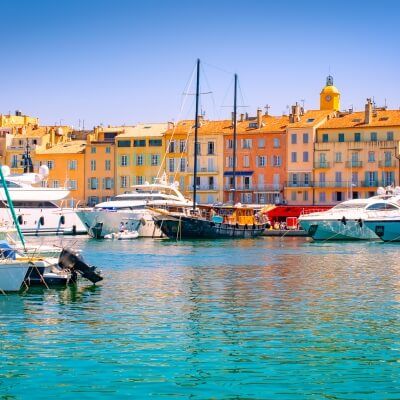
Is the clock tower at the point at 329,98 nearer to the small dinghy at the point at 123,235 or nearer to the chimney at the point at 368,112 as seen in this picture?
the chimney at the point at 368,112

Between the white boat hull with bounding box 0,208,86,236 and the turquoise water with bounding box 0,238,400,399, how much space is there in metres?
39.1

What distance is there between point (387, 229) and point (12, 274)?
144 ft

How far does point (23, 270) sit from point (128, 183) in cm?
7959

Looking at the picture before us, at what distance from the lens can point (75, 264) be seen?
111ft

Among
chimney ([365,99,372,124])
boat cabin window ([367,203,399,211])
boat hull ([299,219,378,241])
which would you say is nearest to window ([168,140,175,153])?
chimney ([365,99,372,124])

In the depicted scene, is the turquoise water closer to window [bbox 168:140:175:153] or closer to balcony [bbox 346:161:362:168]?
balcony [bbox 346:161:362:168]

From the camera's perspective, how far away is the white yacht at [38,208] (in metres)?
78.7

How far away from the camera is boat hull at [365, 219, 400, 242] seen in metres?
68.8

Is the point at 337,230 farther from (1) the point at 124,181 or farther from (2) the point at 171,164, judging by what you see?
(1) the point at 124,181

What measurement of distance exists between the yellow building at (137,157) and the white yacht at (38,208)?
27146 millimetres

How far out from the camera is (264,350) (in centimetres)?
2123

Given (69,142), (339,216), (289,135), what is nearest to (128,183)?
(69,142)

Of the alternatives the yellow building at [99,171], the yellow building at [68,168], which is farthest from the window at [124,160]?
the yellow building at [68,168]

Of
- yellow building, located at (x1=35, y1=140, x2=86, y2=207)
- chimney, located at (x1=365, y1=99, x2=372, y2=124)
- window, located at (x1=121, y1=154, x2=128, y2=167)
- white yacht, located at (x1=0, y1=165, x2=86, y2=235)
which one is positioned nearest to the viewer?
white yacht, located at (x1=0, y1=165, x2=86, y2=235)
